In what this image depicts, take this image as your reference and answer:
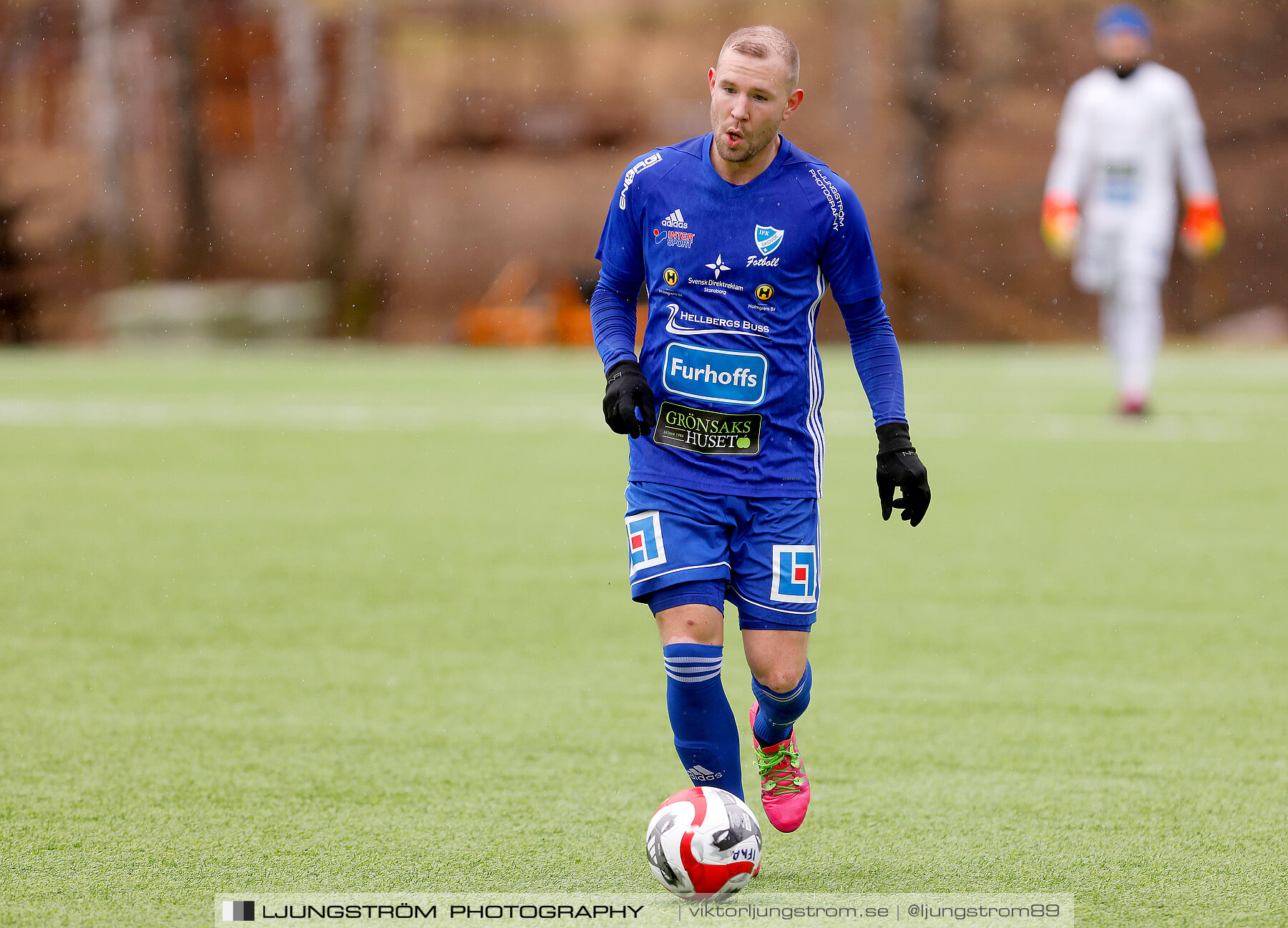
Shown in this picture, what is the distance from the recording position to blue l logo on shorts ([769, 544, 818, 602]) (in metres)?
3.92

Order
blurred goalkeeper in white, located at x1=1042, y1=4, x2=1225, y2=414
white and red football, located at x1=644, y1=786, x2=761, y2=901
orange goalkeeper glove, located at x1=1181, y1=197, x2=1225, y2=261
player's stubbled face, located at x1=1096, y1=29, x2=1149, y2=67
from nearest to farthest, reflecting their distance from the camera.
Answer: white and red football, located at x1=644, y1=786, x2=761, y2=901
player's stubbled face, located at x1=1096, y1=29, x2=1149, y2=67
blurred goalkeeper in white, located at x1=1042, y1=4, x2=1225, y2=414
orange goalkeeper glove, located at x1=1181, y1=197, x2=1225, y2=261

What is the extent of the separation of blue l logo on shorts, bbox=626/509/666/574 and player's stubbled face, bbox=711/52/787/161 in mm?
848

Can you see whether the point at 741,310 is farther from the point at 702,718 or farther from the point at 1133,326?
the point at 1133,326

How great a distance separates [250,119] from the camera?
3591 centimetres

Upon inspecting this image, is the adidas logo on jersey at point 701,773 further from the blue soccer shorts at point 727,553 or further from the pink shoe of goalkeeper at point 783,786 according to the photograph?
the blue soccer shorts at point 727,553

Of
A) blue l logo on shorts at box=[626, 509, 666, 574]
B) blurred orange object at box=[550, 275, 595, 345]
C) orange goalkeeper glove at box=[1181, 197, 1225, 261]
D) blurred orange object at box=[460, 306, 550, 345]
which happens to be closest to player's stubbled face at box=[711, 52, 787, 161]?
blue l logo on shorts at box=[626, 509, 666, 574]

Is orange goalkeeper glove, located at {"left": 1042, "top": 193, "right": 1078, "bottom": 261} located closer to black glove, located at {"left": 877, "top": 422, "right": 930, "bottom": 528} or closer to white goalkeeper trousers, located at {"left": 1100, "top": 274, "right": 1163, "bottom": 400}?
white goalkeeper trousers, located at {"left": 1100, "top": 274, "right": 1163, "bottom": 400}

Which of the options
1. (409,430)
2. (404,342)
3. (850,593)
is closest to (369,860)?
(850,593)

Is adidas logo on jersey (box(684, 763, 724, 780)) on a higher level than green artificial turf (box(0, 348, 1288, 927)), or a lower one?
higher

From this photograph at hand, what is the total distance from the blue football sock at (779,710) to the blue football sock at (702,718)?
0.16 meters

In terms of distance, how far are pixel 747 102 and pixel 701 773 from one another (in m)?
1.53

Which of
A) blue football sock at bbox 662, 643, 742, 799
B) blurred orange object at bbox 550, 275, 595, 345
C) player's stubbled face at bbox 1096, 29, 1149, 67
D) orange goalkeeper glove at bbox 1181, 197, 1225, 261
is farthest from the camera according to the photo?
blurred orange object at bbox 550, 275, 595, 345

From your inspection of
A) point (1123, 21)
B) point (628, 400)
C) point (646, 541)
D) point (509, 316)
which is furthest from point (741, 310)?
point (509, 316)

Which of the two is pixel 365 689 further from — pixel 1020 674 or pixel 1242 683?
pixel 1242 683
